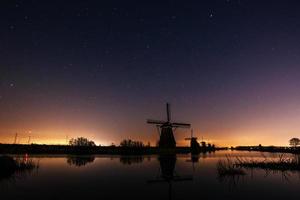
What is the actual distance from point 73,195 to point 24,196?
8.36ft

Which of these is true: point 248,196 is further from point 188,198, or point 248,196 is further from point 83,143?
point 83,143

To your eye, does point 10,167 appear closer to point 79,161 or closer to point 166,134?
point 79,161

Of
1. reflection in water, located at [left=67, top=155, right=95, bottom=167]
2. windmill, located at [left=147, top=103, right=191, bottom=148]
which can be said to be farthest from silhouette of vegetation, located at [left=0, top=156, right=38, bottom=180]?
windmill, located at [left=147, top=103, right=191, bottom=148]

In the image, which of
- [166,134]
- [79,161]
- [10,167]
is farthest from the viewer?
[166,134]

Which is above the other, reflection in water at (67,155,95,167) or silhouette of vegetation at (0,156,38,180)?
silhouette of vegetation at (0,156,38,180)

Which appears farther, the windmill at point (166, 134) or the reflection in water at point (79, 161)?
the windmill at point (166, 134)

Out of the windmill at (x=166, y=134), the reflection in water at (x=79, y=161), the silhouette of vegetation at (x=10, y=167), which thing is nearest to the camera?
the silhouette of vegetation at (x=10, y=167)

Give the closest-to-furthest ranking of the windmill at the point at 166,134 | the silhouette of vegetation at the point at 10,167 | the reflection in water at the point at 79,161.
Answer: the silhouette of vegetation at the point at 10,167 < the reflection in water at the point at 79,161 < the windmill at the point at 166,134

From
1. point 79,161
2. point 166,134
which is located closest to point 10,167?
point 79,161

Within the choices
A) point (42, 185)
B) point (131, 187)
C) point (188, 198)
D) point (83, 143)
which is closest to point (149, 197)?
point (188, 198)

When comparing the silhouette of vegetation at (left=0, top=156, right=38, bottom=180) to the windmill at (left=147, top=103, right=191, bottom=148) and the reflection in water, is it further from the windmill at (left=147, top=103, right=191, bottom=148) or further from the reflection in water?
the windmill at (left=147, top=103, right=191, bottom=148)

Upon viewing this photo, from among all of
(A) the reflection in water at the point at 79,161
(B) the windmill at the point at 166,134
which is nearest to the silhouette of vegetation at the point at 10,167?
(A) the reflection in water at the point at 79,161

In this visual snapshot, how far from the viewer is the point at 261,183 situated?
1936 centimetres

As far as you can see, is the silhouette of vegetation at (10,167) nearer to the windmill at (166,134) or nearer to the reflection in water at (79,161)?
the reflection in water at (79,161)
